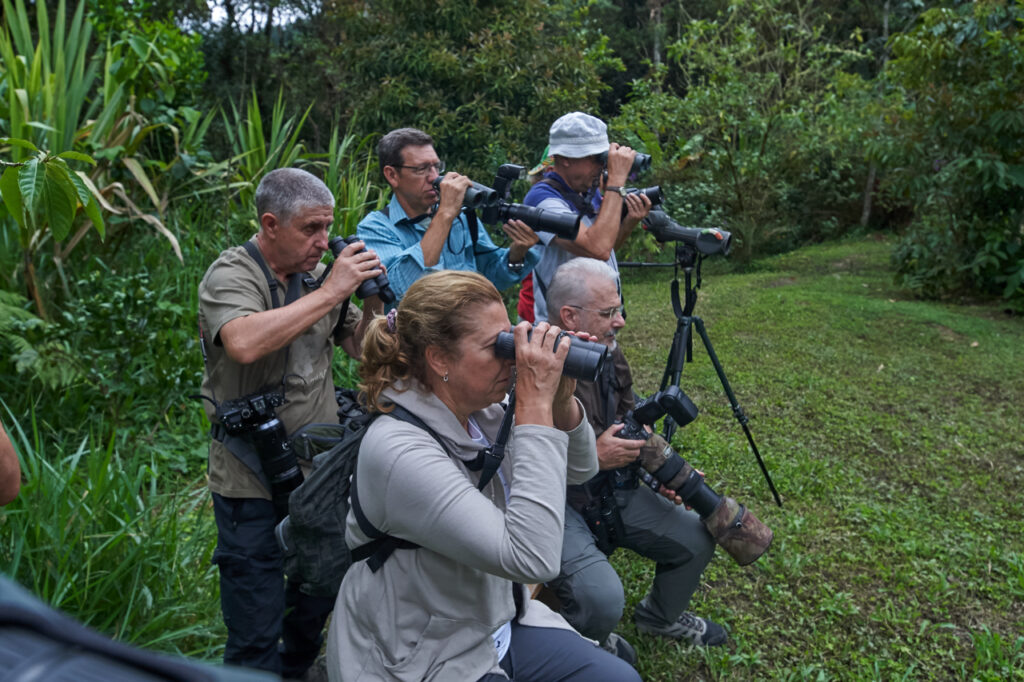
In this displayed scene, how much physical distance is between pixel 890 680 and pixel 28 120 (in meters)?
4.85

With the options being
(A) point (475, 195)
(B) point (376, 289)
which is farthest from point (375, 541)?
(A) point (475, 195)

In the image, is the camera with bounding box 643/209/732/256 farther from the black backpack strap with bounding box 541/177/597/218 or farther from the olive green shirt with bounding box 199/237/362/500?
the olive green shirt with bounding box 199/237/362/500

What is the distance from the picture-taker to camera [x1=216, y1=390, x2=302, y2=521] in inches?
94.8

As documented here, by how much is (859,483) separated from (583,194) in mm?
2304

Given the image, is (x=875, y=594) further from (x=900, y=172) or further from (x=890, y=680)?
(x=900, y=172)

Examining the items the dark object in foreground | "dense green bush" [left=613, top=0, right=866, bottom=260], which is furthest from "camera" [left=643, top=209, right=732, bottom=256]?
"dense green bush" [left=613, top=0, right=866, bottom=260]

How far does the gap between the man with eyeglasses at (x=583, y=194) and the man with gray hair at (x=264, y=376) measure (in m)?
1.09

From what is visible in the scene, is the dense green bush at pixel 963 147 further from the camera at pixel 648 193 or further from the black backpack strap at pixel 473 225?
the black backpack strap at pixel 473 225

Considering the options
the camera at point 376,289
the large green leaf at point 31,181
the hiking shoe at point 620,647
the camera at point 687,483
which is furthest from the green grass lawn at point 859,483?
the large green leaf at point 31,181

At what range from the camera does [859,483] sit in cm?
459

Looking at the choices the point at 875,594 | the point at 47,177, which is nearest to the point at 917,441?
the point at 875,594

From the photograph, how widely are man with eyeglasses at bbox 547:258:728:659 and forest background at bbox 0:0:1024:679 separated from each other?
235 mm

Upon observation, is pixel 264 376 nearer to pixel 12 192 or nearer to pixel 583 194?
pixel 12 192

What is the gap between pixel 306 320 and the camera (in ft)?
7.98
